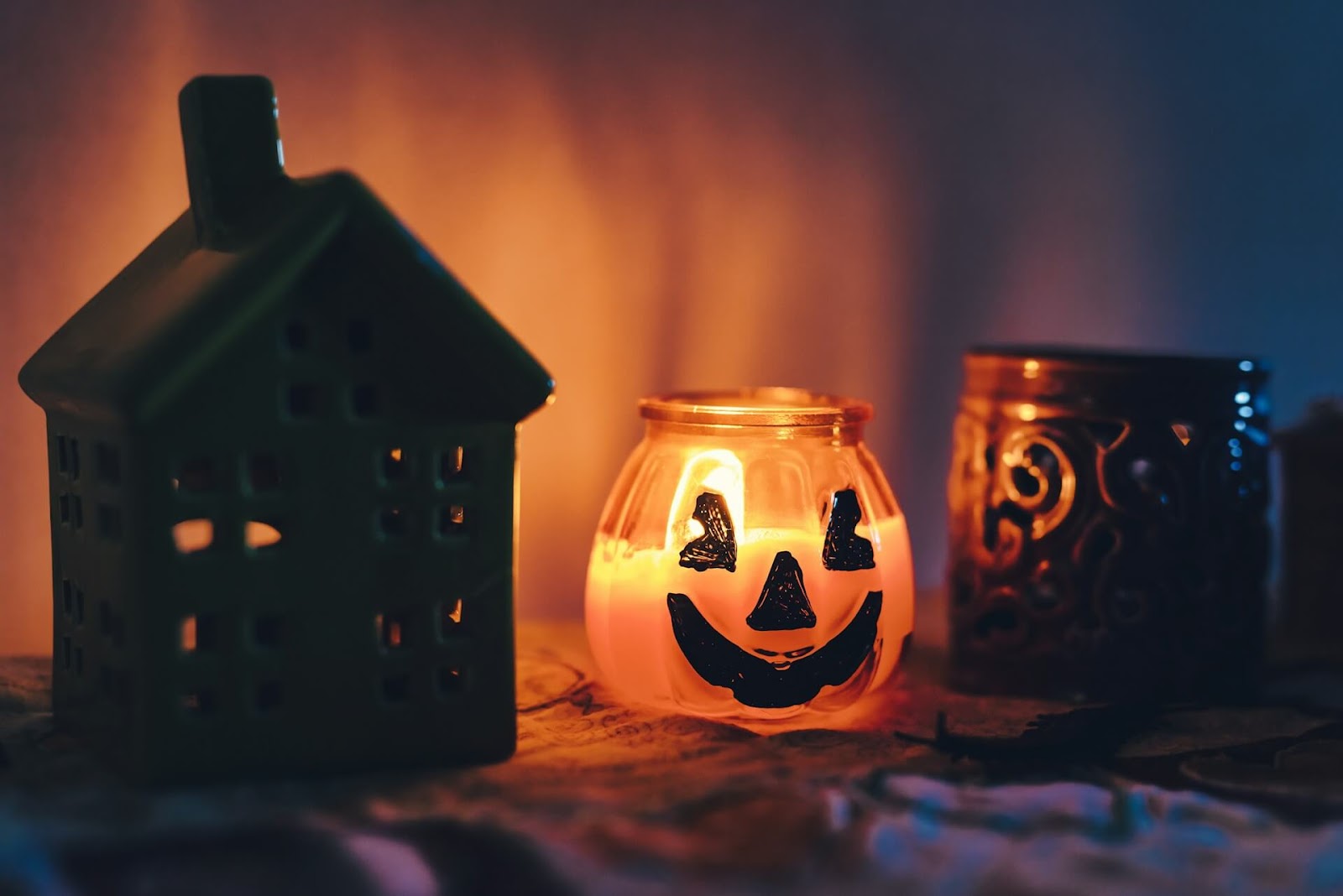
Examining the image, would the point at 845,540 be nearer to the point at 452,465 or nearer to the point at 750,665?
the point at 750,665

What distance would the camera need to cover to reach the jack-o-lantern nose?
2.89ft

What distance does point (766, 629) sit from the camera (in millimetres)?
882

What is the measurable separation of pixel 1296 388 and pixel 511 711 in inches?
39.8

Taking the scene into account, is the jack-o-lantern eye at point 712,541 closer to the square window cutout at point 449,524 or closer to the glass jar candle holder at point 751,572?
the glass jar candle holder at point 751,572

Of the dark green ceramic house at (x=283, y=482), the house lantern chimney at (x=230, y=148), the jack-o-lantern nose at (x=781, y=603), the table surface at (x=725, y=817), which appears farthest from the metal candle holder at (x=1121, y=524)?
the house lantern chimney at (x=230, y=148)

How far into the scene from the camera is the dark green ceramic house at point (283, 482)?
719 mm

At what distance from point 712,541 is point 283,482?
29 cm

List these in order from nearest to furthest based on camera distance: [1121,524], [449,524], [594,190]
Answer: [449,524] → [1121,524] → [594,190]

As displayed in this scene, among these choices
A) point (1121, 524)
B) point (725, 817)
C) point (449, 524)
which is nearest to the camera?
point (725, 817)

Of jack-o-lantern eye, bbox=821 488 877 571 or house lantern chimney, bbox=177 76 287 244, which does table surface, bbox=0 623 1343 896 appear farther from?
house lantern chimney, bbox=177 76 287 244

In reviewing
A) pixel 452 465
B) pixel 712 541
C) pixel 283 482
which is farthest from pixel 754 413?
pixel 283 482

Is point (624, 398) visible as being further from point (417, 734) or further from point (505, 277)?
point (417, 734)

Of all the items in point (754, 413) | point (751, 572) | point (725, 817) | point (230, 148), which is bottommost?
point (725, 817)

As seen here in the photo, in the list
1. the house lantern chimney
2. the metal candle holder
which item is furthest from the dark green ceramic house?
the metal candle holder
